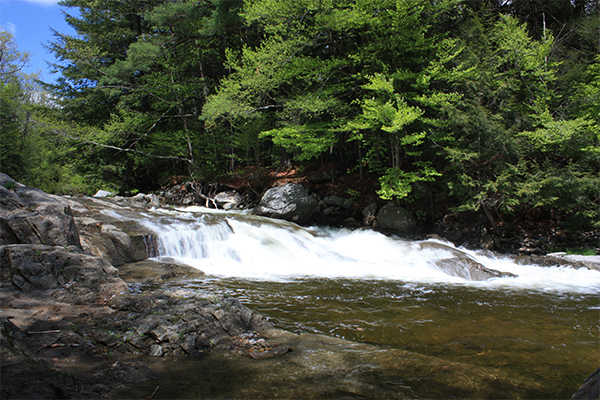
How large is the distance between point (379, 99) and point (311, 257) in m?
6.54

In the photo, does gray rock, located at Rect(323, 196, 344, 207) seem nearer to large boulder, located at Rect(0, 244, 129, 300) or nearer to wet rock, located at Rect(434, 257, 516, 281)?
wet rock, located at Rect(434, 257, 516, 281)

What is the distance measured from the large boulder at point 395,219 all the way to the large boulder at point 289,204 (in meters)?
3.09

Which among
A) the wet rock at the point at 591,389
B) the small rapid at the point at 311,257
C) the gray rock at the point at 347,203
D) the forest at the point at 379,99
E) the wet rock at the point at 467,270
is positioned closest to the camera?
the wet rock at the point at 591,389

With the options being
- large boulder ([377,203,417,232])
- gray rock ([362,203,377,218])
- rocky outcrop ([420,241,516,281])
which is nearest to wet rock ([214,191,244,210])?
gray rock ([362,203,377,218])

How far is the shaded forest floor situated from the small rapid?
1.88m

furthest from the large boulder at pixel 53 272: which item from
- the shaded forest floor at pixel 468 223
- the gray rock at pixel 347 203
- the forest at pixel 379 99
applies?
the gray rock at pixel 347 203

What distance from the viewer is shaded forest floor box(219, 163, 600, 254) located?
11.9 m

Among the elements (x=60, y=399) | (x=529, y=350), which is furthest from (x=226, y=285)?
(x=529, y=350)

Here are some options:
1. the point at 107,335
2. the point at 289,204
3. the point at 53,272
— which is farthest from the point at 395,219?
the point at 107,335

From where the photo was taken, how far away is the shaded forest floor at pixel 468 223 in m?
11.9

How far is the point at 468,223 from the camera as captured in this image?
1302 centimetres

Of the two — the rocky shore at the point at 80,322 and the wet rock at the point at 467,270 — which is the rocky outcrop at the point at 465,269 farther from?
the rocky shore at the point at 80,322

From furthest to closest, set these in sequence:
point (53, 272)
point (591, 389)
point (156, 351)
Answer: point (53, 272), point (156, 351), point (591, 389)

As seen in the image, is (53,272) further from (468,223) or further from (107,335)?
(468,223)
